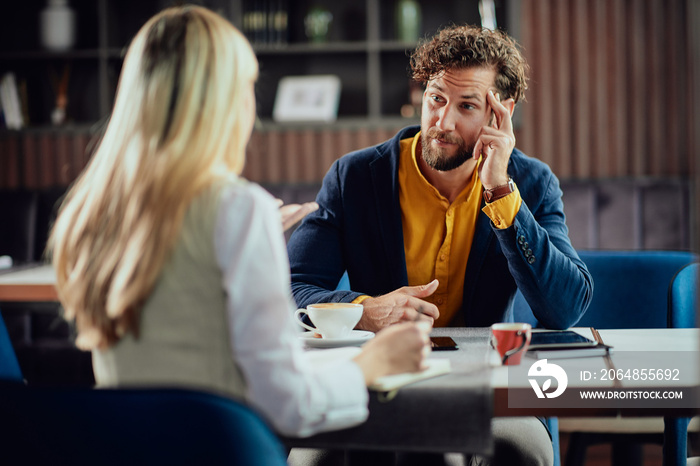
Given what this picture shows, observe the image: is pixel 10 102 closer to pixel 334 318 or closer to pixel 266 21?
pixel 266 21

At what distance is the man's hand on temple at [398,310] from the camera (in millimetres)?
1365

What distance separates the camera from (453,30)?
195 centimetres

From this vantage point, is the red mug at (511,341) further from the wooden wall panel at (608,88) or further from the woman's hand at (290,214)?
the wooden wall panel at (608,88)

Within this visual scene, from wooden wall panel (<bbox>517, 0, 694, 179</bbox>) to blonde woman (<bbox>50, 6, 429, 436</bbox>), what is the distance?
315cm

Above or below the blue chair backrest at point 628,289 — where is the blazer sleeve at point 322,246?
above

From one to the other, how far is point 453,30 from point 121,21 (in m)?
2.76

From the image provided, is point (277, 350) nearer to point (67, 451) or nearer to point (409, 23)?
point (67, 451)

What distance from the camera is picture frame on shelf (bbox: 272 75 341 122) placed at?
388 centimetres

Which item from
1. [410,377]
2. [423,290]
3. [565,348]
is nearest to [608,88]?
[423,290]

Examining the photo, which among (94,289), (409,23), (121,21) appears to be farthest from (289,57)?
(94,289)

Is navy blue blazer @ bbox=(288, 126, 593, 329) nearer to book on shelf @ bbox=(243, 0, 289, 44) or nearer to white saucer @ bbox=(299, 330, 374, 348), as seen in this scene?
white saucer @ bbox=(299, 330, 374, 348)

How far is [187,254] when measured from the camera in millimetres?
807

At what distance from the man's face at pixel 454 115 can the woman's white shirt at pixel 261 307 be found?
1.01 m

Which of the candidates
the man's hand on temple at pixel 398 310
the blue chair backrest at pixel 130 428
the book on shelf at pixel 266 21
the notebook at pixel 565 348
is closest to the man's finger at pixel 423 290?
the man's hand on temple at pixel 398 310
